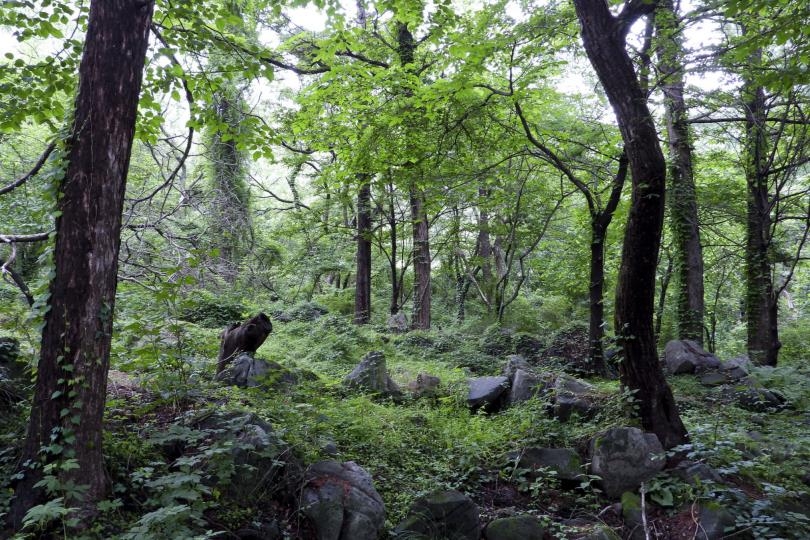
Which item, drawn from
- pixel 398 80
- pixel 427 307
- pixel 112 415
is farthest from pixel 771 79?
pixel 427 307

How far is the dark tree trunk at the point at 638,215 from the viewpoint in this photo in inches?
217

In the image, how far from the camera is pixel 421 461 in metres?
5.74

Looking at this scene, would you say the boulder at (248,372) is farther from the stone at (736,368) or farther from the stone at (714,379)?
the stone at (736,368)

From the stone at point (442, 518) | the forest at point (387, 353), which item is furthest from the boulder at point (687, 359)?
the stone at point (442, 518)

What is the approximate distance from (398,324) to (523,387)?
6.72 meters

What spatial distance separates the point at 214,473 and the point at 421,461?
8.05ft

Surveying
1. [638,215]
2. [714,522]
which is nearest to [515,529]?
[714,522]

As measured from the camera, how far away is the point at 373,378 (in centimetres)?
776

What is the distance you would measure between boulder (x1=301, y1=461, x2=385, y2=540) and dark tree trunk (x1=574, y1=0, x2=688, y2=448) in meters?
3.15

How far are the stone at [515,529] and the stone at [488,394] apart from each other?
2.70 metres

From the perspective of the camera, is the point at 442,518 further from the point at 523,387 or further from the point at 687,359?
the point at 687,359

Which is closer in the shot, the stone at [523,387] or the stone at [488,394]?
the stone at [523,387]

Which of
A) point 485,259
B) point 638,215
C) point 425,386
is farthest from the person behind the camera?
point 485,259

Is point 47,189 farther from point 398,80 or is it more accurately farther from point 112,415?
point 398,80
